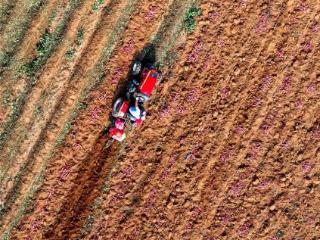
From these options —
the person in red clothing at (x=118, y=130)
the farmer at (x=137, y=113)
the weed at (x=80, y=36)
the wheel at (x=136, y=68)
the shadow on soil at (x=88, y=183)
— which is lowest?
the shadow on soil at (x=88, y=183)

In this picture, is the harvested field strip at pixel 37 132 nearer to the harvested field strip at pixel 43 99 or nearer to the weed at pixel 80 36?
the harvested field strip at pixel 43 99

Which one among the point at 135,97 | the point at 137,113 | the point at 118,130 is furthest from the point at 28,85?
the point at 137,113

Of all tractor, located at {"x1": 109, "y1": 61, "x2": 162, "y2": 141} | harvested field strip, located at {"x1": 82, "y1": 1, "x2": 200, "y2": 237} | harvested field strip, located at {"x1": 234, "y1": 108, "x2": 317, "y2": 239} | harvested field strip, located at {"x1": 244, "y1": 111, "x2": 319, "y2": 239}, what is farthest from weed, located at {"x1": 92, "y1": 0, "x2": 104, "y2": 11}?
harvested field strip, located at {"x1": 244, "y1": 111, "x2": 319, "y2": 239}

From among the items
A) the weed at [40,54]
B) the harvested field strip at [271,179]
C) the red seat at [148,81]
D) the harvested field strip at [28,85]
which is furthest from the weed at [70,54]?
the harvested field strip at [271,179]

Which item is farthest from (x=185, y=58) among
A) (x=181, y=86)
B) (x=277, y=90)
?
(x=277, y=90)

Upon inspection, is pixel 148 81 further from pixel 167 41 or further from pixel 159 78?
pixel 167 41

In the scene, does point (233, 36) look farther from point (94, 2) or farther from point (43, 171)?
point (43, 171)
